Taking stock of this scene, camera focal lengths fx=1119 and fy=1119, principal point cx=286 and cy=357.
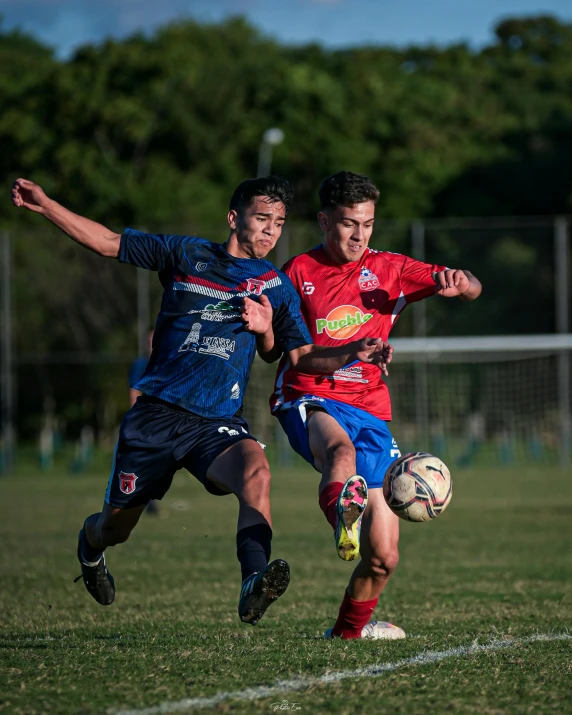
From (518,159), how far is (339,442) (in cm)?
3922

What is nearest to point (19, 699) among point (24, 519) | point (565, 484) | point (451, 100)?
point (24, 519)

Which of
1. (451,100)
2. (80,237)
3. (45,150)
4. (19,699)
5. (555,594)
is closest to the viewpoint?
(19,699)

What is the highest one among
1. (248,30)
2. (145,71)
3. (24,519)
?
(248,30)

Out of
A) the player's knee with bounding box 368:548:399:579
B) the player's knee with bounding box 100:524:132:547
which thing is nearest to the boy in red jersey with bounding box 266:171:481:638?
the player's knee with bounding box 368:548:399:579

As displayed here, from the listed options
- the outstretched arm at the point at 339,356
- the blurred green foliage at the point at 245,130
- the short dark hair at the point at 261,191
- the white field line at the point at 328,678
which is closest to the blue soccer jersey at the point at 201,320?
the outstretched arm at the point at 339,356

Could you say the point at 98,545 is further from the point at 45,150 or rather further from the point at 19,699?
the point at 45,150

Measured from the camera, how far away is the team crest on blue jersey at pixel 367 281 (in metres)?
6.13

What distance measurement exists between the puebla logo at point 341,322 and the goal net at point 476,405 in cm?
1864

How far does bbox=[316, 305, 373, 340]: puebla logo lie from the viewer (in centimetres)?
607

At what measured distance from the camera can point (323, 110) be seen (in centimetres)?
4303

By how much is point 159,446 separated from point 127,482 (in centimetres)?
27

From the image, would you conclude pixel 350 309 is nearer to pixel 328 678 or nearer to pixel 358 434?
pixel 358 434

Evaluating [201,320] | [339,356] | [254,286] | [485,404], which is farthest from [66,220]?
[485,404]

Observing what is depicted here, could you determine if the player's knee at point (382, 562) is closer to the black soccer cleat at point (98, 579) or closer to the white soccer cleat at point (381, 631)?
the white soccer cleat at point (381, 631)
